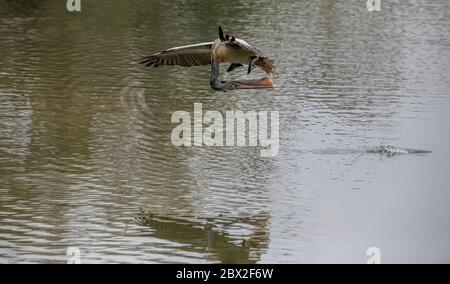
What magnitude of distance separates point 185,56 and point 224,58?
0.82 m

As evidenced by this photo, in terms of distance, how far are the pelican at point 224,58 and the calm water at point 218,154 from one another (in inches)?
57.2

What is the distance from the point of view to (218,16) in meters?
25.6

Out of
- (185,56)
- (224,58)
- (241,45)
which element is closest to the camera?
(241,45)

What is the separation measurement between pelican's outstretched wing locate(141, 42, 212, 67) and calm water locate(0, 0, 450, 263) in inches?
61.0

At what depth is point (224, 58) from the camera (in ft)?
35.8

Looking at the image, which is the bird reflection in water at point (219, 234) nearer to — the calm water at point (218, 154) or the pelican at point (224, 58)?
the calm water at point (218, 154)

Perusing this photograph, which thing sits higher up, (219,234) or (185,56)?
(185,56)

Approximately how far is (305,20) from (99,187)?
45.5ft

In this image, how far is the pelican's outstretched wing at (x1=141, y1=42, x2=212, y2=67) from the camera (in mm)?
11453

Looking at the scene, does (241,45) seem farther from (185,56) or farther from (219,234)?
(219,234)

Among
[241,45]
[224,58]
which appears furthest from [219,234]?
[241,45]

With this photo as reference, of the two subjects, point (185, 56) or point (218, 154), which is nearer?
point (185, 56)

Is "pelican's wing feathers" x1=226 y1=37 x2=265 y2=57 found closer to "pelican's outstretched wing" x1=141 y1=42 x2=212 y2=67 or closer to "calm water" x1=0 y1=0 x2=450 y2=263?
"pelican's outstretched wing" x1=141 y1=42 x2=212 y2=67
